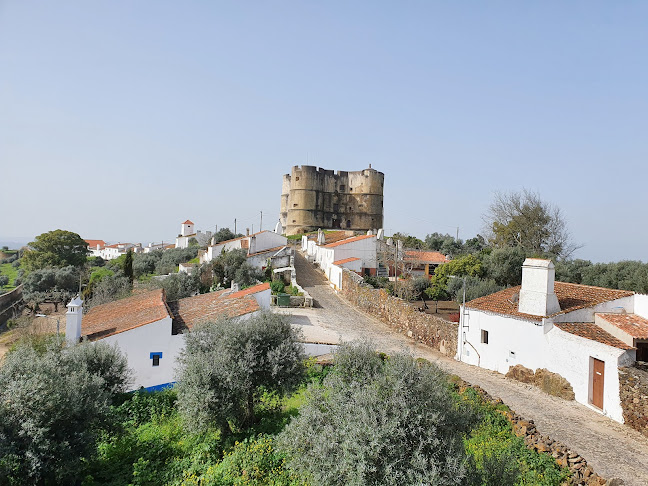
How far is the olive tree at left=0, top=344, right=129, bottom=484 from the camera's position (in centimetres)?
807

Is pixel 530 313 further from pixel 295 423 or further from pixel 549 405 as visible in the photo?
pixel 295 423

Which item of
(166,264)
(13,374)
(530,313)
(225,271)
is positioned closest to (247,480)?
(13,374)

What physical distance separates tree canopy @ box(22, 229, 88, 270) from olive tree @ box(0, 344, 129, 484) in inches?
1599

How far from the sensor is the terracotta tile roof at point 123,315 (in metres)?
15.1

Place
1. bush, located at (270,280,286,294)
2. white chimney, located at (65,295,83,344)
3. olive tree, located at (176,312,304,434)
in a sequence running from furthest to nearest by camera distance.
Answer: bush, located at (270,280,286,294)
white chimney, located at (65,295,83,344)
olive tree, located at (176,312,304,434)

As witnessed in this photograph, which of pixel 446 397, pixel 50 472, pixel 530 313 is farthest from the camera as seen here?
pixel 530 313

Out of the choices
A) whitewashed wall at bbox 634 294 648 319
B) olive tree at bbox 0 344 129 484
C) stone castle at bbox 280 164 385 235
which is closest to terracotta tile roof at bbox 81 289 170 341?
olive tree at bbox 0 344 129 484

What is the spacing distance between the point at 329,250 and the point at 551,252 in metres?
17.2

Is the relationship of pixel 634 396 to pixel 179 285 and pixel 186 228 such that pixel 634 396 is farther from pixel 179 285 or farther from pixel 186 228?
pixel 186 228

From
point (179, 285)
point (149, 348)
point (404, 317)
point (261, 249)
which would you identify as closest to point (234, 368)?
point (149, 348)

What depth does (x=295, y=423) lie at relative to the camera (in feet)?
22.6

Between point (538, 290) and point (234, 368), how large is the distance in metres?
9.24

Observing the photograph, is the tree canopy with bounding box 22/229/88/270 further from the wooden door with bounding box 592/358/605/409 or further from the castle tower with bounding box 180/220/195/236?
the wooden door with bounding box 592/358/605/409

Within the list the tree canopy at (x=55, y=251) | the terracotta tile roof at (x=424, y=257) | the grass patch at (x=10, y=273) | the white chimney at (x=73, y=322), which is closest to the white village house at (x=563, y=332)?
the white chimney at (x=73, y=322)
